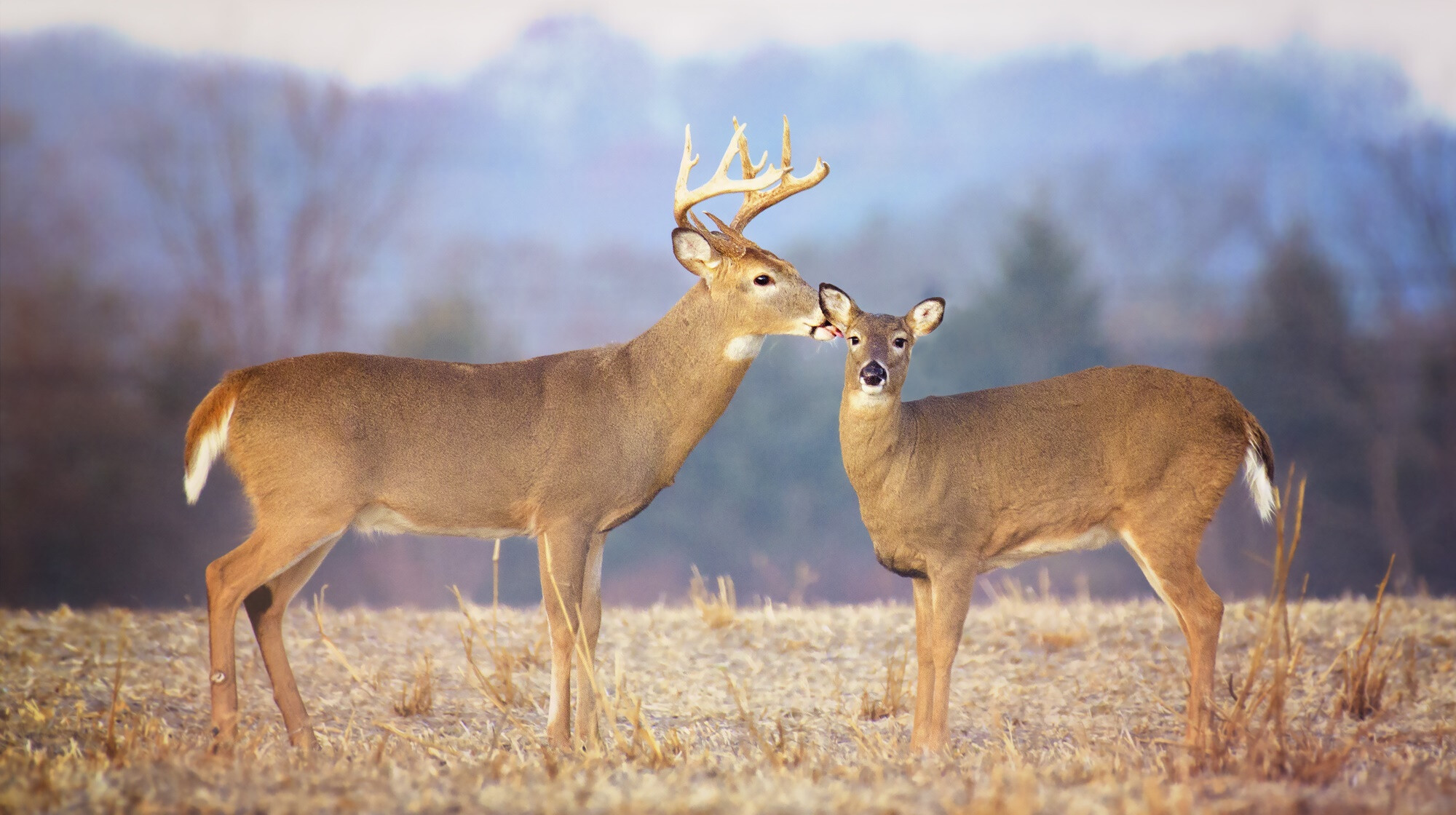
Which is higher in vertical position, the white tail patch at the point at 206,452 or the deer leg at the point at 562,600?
the white tail patch at the point at 206,452

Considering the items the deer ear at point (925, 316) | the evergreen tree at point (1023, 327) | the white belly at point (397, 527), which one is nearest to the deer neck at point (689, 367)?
the deer ear at point (925, 316)

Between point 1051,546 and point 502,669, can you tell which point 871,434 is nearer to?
point 1051,546

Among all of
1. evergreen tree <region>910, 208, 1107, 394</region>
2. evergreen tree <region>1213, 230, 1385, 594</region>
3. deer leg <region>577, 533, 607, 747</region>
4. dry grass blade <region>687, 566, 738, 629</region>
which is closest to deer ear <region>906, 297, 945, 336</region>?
deer leg <region>577, 533, 607, 747</region>

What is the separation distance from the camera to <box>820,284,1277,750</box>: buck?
655 cm

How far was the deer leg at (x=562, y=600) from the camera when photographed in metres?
6.32

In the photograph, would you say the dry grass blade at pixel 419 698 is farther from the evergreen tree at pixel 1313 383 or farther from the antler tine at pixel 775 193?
the evergreen tree at pixel 1313 383

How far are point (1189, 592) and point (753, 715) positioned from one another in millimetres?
2577

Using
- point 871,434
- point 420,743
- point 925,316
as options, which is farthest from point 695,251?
point 420,743

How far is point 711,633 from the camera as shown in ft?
30.2

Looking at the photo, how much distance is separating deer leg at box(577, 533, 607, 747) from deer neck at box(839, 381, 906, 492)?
1406 millimetres

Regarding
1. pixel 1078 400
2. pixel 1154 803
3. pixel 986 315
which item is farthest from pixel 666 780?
pixel 986 315

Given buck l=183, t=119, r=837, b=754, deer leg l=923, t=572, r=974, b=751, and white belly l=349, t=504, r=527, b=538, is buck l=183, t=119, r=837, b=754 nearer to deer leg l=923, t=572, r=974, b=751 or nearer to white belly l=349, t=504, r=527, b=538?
white belly l=349, t=504, r=527, b=538

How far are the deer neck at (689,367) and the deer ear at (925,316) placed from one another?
34.6 inches

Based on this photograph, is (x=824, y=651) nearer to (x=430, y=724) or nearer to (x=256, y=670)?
(x=430, y=724)
